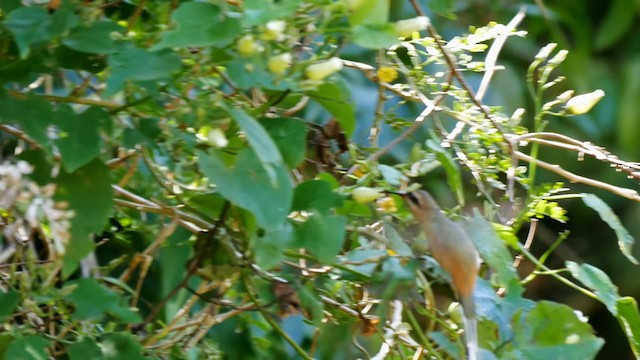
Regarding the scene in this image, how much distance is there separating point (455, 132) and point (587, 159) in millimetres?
1564

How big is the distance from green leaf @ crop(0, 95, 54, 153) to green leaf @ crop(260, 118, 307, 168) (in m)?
0.15

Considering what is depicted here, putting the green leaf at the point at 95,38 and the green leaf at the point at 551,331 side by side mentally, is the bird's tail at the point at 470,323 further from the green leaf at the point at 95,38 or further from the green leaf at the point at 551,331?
the green leaf at the point at 95,38

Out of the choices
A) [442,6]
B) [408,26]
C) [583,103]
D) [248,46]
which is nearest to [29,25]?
[248,46]

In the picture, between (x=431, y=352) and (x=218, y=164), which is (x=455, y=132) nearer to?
(x=431, y=352)

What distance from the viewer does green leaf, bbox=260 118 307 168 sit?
0.66 m

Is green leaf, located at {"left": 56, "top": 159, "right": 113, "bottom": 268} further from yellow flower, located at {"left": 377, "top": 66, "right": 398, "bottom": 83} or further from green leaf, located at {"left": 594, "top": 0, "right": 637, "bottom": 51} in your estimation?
green leaf, located at {"left": 594, "top": 0, "right": 637, "bottom": 51}

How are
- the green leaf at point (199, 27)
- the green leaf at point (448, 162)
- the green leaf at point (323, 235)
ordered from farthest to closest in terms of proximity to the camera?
the green leaf at point (448, 162)
the green leaf at point (323, 235)
the green leaf at point (199, 27)

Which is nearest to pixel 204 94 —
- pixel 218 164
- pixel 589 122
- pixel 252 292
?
pixel 218 164

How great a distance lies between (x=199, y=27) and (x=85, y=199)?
Result: 0.19m

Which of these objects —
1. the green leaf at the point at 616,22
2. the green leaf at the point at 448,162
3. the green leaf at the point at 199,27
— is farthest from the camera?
the green leaf at the point at 616,22

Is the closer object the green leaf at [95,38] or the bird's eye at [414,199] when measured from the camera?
Result: the green leaf at [95,38]

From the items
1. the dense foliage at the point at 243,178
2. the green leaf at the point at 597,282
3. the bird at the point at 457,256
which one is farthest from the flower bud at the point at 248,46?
the green leaf at the point at 597,282

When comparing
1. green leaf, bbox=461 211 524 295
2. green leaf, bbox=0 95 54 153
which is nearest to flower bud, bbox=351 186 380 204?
green leaf, bbox=461 211 524 295

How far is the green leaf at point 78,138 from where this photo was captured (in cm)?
61
